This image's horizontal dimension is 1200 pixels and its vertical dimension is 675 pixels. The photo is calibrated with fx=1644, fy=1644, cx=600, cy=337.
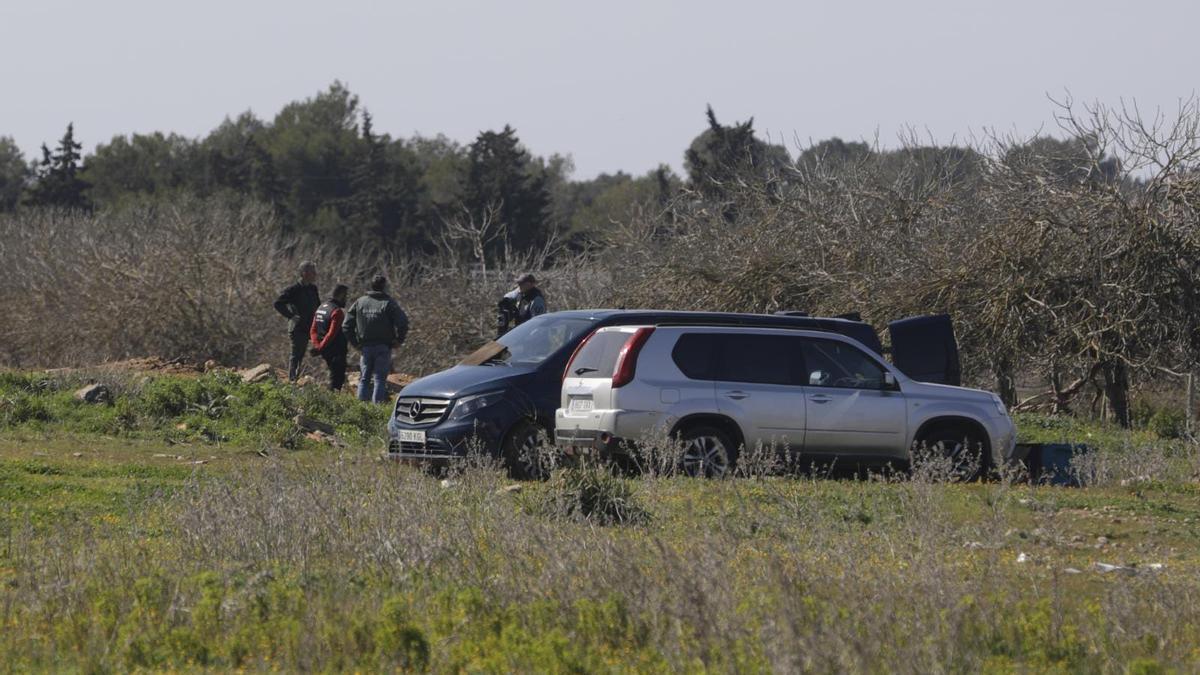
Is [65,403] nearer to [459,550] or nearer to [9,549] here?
[9,549]

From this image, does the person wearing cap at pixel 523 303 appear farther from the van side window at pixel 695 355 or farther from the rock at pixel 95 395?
the rock at pixel 95 395

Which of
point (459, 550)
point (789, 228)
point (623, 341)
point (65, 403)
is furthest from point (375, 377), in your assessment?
point (459, 550)

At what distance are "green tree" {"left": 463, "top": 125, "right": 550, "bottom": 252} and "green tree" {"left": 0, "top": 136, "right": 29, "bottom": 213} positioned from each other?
35.2 m

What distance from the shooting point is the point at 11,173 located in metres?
103

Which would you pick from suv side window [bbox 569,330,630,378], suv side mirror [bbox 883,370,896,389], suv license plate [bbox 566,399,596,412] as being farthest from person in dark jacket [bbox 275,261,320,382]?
suv side mirror [bbox 883,370,896,389]

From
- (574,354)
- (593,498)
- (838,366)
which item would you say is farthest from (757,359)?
(593,498)

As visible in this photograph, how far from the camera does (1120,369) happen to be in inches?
893

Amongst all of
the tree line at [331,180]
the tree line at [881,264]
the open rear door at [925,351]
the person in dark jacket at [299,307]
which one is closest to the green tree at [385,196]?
the tree line at [331,180]

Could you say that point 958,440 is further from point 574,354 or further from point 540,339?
point 540,339

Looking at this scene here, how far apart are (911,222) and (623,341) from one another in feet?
41.2

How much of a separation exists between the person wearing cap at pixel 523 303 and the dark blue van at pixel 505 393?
3.26m

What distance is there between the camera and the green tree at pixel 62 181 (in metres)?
75.6

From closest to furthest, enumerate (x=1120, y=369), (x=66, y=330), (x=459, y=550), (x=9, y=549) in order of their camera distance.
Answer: (x=459, y=550)
(x=9, y=549)
(x=1120, y=369)
(x=66, y=330)

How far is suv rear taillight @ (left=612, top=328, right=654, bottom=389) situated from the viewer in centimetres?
1391
